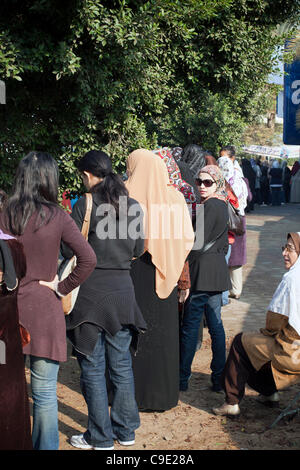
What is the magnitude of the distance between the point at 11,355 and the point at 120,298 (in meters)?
0.97

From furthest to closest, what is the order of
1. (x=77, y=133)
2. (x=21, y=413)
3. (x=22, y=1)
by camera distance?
(x=77, y=133), (x=22, y=1), (x=21, y=413)

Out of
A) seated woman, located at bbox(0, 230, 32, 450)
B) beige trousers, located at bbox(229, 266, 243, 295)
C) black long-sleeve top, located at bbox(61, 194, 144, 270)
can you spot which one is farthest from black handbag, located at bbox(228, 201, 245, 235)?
seated woman, located at bbox(0, 230, 32, 450)

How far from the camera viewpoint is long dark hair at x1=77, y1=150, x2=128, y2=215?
12.9 ft

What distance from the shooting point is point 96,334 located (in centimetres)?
391

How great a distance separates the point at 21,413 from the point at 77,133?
16.9 ft

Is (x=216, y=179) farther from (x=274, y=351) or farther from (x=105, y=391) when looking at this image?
(x=105, y=391)

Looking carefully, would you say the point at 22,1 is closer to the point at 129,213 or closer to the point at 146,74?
the point at 146,74

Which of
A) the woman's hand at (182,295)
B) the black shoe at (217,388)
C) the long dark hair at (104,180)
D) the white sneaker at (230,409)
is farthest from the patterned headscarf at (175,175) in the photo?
the white sneaker at (230,409)

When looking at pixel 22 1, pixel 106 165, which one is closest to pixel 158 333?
pixel 106 165

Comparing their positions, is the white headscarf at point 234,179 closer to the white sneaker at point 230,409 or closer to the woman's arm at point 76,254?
the white sneaker at point 230,409

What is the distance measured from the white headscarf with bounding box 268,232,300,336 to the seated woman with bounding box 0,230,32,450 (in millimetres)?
1951

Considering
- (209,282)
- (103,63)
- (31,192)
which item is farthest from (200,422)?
(103,63)

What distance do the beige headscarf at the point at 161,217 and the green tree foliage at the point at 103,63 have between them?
2.57 meters

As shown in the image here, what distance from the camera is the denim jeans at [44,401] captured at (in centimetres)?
350
